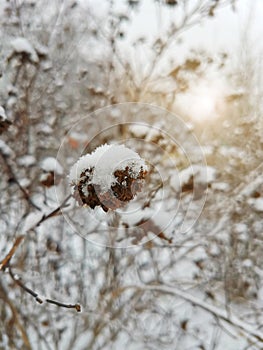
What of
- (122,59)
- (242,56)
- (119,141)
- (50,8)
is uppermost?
(242,56)

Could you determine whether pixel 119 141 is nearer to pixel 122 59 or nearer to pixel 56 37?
pixel 122 59

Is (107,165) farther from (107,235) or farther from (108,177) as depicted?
(107,235)

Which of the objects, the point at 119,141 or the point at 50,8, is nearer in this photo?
the point at 119,141

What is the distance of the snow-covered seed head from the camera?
1.62 ft

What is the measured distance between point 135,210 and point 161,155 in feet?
0.42

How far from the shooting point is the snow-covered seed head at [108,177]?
49 cm

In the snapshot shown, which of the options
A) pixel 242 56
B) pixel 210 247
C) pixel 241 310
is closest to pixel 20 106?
pixel 210 247

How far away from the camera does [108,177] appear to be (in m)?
0.49

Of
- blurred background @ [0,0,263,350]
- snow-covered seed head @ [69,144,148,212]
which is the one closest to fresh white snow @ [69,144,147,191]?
snow-covered seed head @ [69,144,148,212]

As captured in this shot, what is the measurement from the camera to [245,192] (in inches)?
90.0

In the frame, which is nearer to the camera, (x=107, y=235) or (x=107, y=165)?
(x=107, y=165)

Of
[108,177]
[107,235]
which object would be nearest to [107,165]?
[108,177]

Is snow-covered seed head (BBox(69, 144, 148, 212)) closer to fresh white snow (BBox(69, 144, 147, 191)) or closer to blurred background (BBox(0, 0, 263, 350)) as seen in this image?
fresh white snow (BBox(69, 144, 147, 191))

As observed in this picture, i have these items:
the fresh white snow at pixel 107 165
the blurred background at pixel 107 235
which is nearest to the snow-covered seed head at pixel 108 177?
the fresh white snow at pixel 107 165
